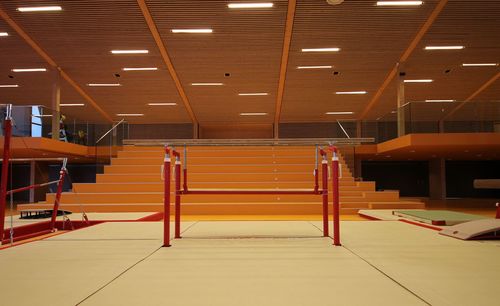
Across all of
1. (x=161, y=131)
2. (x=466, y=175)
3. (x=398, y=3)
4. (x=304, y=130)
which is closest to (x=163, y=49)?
(x=398, y=3)

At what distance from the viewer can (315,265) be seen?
301 cm

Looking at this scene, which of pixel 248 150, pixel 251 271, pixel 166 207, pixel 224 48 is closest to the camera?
pixel 251 271

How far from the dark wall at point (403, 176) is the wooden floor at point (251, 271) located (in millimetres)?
15440

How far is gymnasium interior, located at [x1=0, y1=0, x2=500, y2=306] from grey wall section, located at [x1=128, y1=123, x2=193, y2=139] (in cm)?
10

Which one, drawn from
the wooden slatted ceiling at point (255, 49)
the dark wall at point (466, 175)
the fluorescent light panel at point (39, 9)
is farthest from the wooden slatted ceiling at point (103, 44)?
the dark wall at point (466, 175)

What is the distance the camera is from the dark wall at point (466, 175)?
1867cm

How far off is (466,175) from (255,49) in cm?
1327

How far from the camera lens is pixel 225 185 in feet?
33.5

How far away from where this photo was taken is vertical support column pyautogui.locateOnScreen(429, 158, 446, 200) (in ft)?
57.5

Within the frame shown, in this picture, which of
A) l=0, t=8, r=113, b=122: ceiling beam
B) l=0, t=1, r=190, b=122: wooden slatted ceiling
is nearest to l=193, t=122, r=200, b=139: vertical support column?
l=0, t=1, r=190, b=122: wooden slatted ceiling

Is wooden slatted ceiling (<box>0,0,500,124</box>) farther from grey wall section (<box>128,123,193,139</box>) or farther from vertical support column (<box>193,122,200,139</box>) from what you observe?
grey wall section (<box>128,123,193,139</box>)

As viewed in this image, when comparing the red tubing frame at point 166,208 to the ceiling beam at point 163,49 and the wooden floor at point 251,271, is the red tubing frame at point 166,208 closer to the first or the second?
the wooden floor at point 251,271

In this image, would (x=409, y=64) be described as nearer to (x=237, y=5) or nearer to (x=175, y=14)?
(x=237, y=5)

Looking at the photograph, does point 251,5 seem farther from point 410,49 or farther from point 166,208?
point 166,208
